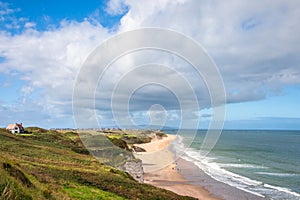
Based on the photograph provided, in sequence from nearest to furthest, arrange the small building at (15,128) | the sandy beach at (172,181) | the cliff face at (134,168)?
the sandy beach at (172,181) < the cliff face at (134,168) < the small building at (15,128)

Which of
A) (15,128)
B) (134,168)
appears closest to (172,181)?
(134,168)

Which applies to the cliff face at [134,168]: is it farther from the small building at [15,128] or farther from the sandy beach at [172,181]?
the small building at [15,128]

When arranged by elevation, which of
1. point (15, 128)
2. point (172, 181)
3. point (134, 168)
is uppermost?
point (15, 128)

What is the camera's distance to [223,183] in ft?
173

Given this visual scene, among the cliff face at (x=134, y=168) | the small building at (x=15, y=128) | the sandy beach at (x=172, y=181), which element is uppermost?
the small building at (x=15, y=128)

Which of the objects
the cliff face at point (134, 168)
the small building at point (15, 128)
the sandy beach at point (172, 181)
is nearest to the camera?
the sandy beach at point (172, 181)

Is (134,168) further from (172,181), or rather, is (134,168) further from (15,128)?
(15,128)

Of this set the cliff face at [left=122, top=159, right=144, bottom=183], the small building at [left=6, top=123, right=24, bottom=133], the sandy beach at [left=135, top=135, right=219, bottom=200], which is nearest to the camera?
the sandy beach at [left=135, top=135, right=219, bottom=200]

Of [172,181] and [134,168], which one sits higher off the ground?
[134,168]

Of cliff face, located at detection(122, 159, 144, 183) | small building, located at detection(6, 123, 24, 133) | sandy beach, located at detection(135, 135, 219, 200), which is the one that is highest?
small building, located at detection(6, 123, 24, 133)

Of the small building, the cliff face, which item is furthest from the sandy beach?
the small building

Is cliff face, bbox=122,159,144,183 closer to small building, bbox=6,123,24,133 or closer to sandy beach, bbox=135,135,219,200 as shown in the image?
sandy beach, bbox=135,135,219,200

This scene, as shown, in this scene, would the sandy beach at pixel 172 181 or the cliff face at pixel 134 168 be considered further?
the cliff face at pixel 134 168

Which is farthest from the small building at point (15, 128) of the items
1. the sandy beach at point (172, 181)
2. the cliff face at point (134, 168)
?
the cliff face at point (134, 168)
